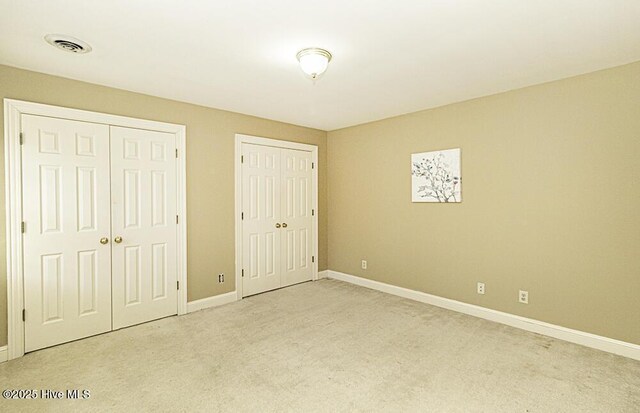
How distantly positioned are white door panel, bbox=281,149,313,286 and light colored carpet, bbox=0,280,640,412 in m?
1.37

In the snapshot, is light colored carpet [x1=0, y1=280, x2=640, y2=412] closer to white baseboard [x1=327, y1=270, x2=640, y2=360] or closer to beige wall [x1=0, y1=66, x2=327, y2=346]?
white baseboard [x1=327, y1=270, x2=640, y2=360]

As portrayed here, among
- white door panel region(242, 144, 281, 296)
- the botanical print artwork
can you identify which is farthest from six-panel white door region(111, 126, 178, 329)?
the botanical print artwork

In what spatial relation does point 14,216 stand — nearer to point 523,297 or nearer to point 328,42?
point 328,42

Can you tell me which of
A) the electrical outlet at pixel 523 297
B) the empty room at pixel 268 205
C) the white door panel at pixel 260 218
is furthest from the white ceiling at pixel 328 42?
the electrical outlet at pixel 523 297

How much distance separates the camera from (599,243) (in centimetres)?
283

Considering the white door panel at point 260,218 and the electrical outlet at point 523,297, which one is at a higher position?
the white door panel at point 260,218

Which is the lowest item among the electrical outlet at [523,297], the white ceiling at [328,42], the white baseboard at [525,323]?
the white baseboard at [525,323]

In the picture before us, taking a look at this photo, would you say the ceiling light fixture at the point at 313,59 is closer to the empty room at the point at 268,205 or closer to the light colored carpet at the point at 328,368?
the empty room at the point at 268,205

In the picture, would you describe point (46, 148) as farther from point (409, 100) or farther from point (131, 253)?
point (409, 100)

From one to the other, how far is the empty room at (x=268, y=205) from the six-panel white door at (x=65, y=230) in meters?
0.02

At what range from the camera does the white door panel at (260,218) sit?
4.33m

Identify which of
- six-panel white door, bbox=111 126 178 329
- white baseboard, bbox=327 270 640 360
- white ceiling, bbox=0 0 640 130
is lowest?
white baseboard, bbox=327 270 640 360

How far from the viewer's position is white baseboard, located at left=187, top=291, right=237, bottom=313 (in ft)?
12.5

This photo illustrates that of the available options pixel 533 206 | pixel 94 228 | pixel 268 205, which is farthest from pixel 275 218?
pixel 533 206
